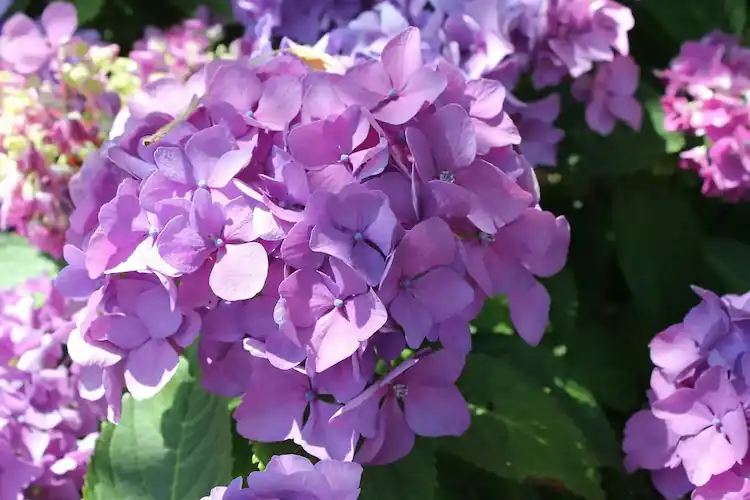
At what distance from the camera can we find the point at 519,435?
0.79 metres

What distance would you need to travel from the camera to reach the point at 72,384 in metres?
0.82

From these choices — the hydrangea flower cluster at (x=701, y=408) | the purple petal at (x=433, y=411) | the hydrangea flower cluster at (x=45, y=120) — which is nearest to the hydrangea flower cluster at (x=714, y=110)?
the hydrangea flower cluster at (x=701, y=408)

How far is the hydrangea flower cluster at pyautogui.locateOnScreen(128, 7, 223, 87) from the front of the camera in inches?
38.7

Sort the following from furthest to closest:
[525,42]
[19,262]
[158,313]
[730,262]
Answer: [19,262]
[730,262]
[525,42]
[158,313]

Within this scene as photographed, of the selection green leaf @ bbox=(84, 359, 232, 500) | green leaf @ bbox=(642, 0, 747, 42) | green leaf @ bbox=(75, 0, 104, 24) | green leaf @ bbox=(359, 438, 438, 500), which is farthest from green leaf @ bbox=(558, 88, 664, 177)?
green leaf @ bbox=(75, 0, 104, 24)

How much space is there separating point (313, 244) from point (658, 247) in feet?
2.14

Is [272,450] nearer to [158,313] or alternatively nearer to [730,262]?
[158,313]

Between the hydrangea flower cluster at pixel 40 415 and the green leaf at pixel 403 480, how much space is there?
0.29 m

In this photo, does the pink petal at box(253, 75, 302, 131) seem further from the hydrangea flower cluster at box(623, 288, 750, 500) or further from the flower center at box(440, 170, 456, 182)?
the hydrangea flower cluster at box(623, 288, 750, 500)

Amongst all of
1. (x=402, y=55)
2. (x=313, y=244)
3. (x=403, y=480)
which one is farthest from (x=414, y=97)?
(x=403, y=480)

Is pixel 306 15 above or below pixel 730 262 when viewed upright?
above

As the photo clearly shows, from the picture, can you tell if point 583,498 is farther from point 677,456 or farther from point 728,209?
point 728,209

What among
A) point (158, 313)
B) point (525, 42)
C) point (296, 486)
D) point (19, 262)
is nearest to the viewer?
point (296, 486)

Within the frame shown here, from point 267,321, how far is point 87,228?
0.69 ft
